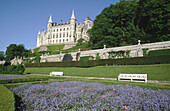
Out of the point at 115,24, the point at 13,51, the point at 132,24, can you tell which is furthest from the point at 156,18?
the point at 13,51

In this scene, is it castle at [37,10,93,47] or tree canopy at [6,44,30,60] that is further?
castle at [37,10,93,47]

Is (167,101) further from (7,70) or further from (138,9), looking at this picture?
(138,9)

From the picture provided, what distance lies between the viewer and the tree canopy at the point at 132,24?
22.9 meters

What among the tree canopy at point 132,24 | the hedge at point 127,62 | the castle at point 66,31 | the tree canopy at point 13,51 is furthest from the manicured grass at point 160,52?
the tree canopy at point 13,51

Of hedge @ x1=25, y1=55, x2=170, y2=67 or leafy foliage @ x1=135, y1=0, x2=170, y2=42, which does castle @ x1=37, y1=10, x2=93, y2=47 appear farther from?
hedge @ x1=25, y1=55, x2=170, y2=67

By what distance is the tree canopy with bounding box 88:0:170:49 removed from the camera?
75.3ft

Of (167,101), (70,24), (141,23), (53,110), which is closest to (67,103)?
(53,110)

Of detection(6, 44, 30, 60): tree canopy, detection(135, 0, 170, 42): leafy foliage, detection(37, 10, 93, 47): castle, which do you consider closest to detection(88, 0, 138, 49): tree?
detection(135, 0, 170, 42): leafy foliage

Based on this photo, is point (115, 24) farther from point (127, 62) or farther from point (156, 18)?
point (127, 62)

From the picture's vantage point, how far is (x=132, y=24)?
2800 cm

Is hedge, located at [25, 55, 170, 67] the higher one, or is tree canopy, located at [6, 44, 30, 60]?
tree canopy, located at [6, 44, 30, 60]

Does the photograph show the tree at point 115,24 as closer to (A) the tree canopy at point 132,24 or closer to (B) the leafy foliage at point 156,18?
(A) the tree canopy at point 132,24

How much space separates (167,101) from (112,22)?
28692 mm

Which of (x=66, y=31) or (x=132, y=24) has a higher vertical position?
(x=66, y=31)
